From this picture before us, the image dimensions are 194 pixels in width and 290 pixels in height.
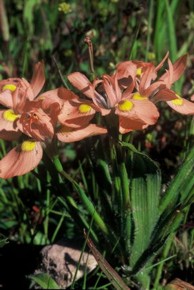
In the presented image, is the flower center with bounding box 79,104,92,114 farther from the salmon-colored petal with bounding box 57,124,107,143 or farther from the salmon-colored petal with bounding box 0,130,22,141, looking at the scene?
the salmon-colored petal with bounding box 0,130,22,141

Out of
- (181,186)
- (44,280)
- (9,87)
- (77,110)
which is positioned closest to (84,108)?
(77,110)

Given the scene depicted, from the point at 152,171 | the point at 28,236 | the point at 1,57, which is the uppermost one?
the point at 152,171

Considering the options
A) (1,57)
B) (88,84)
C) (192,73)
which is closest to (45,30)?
(1,57)

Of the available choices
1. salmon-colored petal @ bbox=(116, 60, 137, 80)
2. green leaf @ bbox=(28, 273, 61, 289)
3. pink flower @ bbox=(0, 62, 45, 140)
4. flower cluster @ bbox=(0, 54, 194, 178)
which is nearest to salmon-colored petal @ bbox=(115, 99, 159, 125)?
flower cluster @ bbox=(0, 54, 194, 178)

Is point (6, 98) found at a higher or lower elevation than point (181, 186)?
higher

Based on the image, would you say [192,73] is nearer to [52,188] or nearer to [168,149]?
[168,149]

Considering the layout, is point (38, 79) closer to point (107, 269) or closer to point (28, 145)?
point (28, 145)
